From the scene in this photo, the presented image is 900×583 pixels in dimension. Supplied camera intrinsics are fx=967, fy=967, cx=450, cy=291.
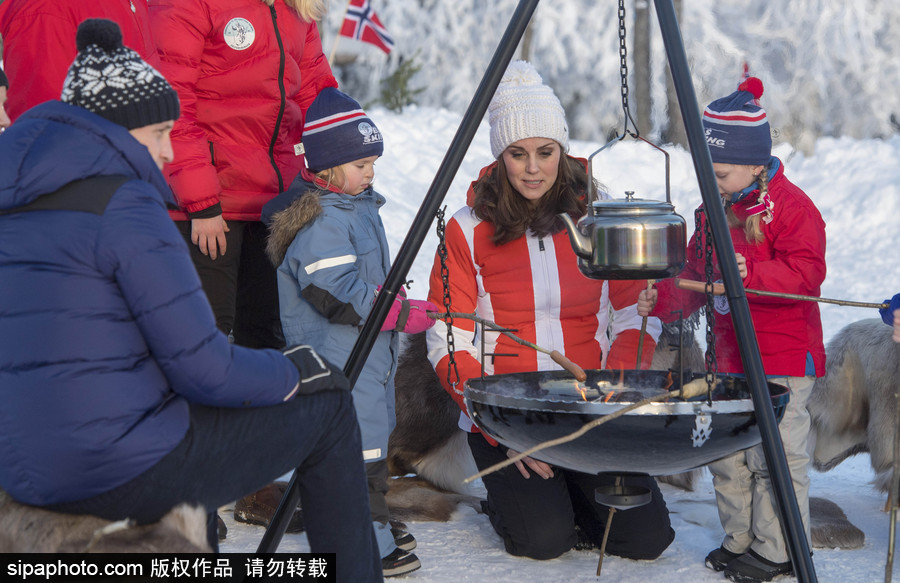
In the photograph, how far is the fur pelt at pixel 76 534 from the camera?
191 centimetres

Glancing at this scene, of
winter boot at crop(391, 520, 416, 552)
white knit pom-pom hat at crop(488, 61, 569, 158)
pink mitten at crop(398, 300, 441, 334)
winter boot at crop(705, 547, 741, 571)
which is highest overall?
white knit pom-pom hat at crop(488, 61, 569, 158)

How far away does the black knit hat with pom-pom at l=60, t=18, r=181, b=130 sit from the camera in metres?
1.98

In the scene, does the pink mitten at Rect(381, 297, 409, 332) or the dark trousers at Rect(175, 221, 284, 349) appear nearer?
the pink mitten at Rect(381, 297, 409, 332)

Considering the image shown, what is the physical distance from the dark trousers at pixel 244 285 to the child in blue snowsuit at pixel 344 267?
20 centimetres

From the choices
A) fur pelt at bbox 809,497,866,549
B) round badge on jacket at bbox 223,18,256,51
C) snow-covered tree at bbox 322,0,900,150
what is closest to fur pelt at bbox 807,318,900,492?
fur pelt at bbox 809,497,866,549

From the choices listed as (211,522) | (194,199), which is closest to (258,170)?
(194,199)

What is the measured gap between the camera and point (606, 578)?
3117mm

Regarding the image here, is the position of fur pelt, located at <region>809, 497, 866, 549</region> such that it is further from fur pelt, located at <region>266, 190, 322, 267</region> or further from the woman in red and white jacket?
fur pelt, located at <region>266, 190, 322, 267</region>

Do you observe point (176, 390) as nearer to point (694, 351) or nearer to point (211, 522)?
point (211, 522)

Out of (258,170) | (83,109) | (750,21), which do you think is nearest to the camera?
(83,109)

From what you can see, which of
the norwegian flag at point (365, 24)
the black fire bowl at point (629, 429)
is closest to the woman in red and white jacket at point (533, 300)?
the black fire bowl at point (629, 429)

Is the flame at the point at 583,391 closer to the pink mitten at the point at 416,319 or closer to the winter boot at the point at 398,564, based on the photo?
the pink mitten at the point at 416,319

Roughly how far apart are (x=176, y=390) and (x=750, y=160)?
204cm

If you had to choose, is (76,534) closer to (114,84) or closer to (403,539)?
(114,84)
